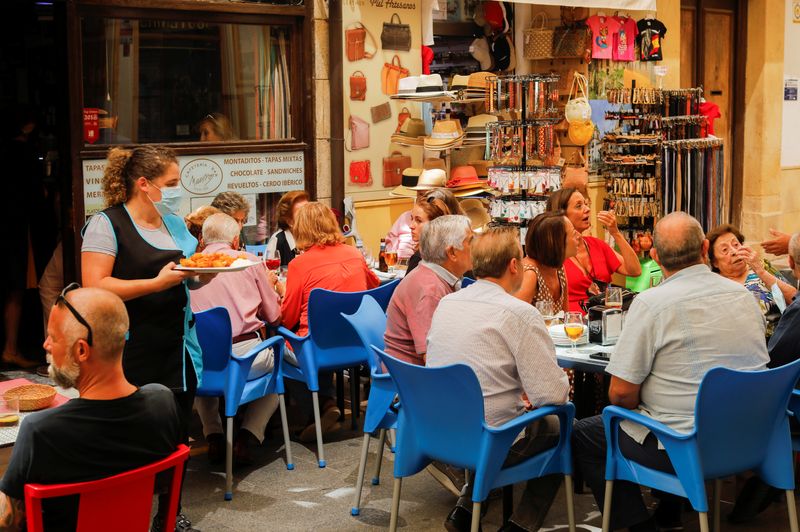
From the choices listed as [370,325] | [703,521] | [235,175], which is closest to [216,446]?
[370,325]

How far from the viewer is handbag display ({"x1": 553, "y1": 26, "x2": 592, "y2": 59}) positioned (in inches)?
411

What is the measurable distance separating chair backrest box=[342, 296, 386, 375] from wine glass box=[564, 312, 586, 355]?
35.3 inches

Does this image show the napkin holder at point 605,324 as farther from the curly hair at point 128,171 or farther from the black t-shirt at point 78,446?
the black t-shirt at point 78,446

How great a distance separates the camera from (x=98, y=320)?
10.3ft

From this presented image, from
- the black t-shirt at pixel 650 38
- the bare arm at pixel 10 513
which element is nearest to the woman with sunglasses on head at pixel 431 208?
the bare arm at pixel 10 513

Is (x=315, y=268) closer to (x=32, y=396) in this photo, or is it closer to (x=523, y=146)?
(x=32, y=396)

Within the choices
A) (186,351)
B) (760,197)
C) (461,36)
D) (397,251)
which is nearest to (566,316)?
(186,351)

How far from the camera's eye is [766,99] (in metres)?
13.5

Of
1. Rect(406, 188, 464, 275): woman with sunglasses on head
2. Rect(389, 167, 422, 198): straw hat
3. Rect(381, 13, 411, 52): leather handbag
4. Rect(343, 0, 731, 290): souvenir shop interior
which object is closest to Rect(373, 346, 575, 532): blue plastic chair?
Rect(406, 188, 464, 275): woman with sunglasses on head

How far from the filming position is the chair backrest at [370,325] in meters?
5.09

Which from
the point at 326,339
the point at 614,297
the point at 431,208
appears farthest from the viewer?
the point at 431,208

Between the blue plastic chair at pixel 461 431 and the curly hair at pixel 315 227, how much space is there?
207 cm

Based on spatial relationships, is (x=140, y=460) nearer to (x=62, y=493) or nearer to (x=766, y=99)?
(x=62, y=493)

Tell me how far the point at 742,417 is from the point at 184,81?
5.75m
